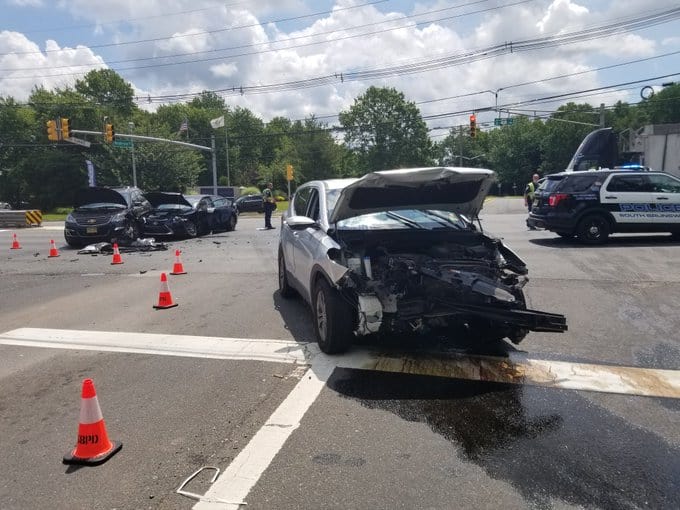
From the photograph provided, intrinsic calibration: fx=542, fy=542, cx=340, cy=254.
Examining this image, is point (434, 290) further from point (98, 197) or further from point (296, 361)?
point (98, 197)

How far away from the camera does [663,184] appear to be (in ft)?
42.0

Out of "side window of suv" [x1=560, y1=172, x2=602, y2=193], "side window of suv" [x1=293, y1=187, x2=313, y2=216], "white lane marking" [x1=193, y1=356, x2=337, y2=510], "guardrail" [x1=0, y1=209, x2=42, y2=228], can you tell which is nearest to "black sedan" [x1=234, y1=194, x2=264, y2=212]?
"guardrail" [x1=0, y1=209, x2=42, y2=228]

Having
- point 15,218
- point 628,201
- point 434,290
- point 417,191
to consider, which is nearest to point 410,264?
point 434,290

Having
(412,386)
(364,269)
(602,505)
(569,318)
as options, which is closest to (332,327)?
(364,269)

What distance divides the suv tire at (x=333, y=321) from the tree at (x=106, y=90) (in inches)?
3159

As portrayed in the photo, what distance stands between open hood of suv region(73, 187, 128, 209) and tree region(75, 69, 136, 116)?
66783 millimetres

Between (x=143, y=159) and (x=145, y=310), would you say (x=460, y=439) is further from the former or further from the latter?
(x=143, y=159)

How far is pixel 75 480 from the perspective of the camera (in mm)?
3172

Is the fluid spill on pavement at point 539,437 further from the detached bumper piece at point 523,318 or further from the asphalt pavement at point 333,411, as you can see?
the detached bumper piece at point 523,318

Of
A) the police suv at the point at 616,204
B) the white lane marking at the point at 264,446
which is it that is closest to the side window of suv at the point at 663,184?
the police suv at the point at 616,204

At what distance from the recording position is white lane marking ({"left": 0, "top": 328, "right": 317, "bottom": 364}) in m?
5.44

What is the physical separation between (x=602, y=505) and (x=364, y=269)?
108 inches

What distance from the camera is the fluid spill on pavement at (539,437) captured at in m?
2.98

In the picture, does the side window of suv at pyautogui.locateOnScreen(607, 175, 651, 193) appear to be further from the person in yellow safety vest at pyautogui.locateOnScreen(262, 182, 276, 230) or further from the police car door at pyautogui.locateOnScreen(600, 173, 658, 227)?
the person in yellow safety vest at pyautogui.locateOnScreen(262, 182, 276, 230)
